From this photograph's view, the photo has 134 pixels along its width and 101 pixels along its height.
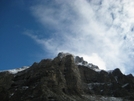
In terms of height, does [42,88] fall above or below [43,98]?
above

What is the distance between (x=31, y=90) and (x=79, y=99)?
36861 millimetres

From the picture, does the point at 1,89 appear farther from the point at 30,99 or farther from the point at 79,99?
the point at 79,99

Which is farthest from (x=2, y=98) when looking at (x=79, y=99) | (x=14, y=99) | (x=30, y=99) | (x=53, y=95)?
(x=79, y=99)

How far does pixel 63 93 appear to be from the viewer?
200 metres

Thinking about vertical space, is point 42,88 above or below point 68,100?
above

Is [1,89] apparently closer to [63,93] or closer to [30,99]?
[30,99]

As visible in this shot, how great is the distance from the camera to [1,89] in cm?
19950

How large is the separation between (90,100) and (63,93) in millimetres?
21464

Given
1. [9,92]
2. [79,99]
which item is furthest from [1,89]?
[79,99]

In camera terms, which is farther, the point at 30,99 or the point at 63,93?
the point at 63,93

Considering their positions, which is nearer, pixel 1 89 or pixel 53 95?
pixel 53 95

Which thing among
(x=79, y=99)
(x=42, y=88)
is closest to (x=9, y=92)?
(x=42, y=88)

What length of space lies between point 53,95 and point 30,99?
16856 mm

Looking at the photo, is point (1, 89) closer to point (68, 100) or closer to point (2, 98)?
point (2, 98)
